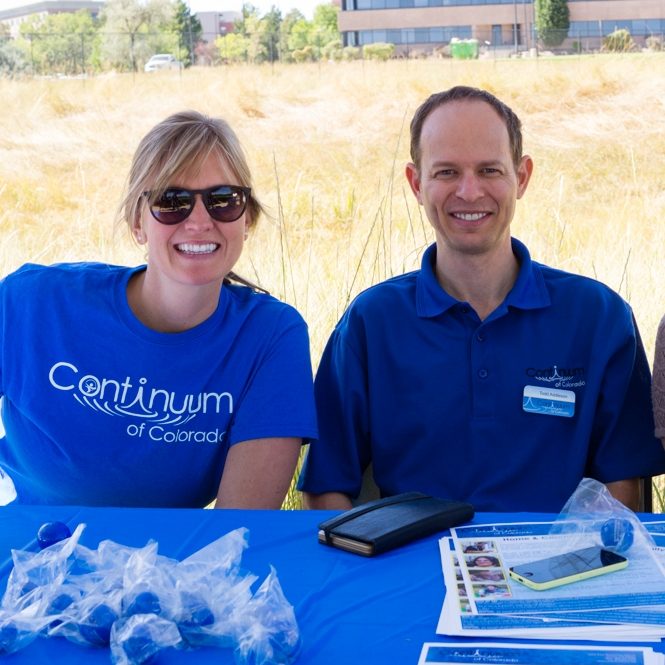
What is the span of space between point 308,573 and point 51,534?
1.33ft

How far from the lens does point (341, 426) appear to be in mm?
2408

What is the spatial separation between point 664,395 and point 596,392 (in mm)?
253

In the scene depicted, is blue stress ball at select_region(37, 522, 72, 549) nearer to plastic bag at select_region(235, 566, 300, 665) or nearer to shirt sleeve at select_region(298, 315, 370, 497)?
plastic bag at select_region(235, 566, 300, 665)

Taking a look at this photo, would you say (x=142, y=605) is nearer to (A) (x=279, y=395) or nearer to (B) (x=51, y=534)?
(B) (x=51, y=534)

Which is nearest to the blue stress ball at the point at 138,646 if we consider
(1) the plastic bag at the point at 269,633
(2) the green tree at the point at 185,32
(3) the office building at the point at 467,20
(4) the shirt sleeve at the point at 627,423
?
(1) the plastic bag at the point at 269,633

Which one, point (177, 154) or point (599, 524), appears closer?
point (599, 524)

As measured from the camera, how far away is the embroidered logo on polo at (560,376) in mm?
2342

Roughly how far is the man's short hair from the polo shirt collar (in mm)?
287

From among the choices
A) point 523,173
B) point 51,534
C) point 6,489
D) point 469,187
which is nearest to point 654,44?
point 523,173

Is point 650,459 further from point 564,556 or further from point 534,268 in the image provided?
point 564,556

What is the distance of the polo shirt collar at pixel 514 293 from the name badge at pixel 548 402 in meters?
0.21

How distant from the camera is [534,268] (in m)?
2.47

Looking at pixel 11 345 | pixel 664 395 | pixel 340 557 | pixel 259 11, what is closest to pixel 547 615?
pixel 340 557

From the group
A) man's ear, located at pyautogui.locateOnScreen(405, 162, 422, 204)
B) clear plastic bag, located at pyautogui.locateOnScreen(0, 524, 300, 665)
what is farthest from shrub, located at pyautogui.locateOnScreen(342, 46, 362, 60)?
clear plastic bag, located at pyautogui.locateOnScreen(0, 524, 300, 665)
